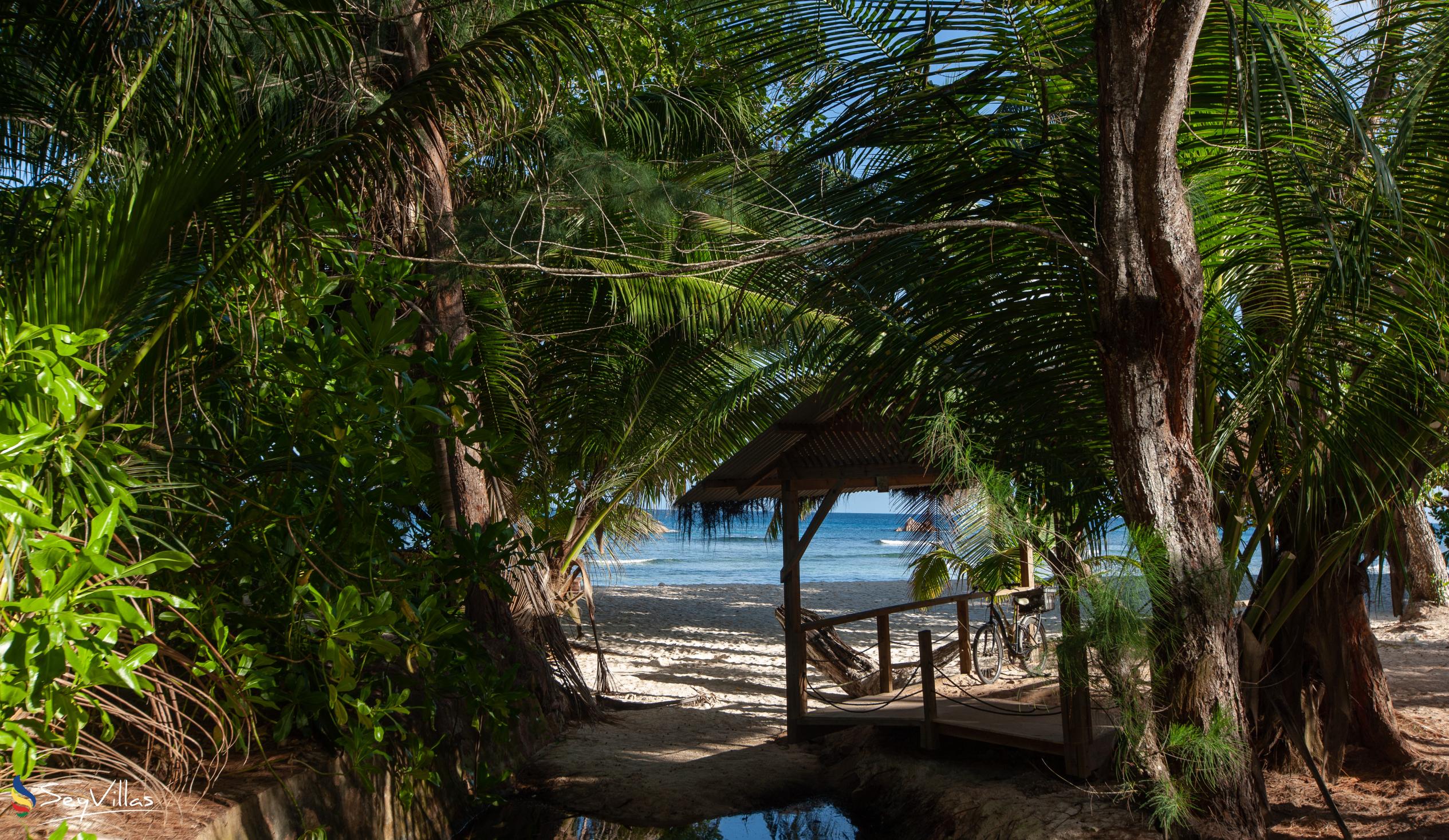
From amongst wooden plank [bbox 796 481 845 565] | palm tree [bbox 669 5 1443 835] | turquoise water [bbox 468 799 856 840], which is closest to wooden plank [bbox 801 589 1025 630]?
wooden plank [bbox 796 481 845 565]

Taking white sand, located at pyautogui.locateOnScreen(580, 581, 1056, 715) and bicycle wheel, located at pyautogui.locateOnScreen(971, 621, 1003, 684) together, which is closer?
bicycle wheel, located at pyautogui.locateOnScreen(971, 621, 1003, 684)

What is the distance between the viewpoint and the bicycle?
316 inches

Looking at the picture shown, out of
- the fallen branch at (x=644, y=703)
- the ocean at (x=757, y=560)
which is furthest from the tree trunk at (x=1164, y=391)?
the ocean at (x=757, y=560)

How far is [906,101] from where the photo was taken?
15.2ft

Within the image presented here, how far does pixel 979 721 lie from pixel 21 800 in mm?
5045

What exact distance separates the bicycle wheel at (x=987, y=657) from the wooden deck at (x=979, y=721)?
0.96 metres

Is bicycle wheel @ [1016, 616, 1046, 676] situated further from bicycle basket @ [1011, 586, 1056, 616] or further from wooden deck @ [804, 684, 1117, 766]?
wooden deck @ [804, 684, 1117, 766]

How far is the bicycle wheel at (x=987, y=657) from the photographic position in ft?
28.0

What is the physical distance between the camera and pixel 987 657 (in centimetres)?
981

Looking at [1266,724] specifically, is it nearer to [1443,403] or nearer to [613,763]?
[1443,403]

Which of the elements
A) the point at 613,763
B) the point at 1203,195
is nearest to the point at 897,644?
the point at 613,763

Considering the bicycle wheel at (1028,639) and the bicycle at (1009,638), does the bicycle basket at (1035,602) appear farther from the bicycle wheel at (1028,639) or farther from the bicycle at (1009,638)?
the bicycle wheel at (1028,639)

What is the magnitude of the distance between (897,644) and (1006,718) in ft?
29.2

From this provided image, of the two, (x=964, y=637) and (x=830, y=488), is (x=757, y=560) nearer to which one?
(x=964, y=637)
